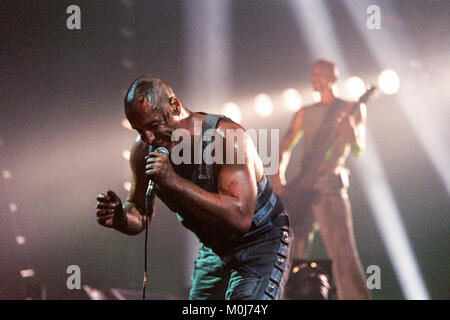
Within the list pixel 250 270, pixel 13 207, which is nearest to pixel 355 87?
pixel 250 270

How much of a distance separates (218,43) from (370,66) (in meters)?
1.96

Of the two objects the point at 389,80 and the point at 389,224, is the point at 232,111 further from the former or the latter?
the point at 389,224

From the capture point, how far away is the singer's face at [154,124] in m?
2.18

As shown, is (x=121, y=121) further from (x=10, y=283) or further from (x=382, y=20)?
(x=382, y=20)

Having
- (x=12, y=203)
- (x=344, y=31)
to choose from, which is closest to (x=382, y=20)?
(x=344, y=31)

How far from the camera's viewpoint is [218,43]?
5.88 metres

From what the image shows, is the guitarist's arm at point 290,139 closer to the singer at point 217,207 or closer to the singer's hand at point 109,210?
the singer at point 217,207

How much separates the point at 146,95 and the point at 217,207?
2.22 ft

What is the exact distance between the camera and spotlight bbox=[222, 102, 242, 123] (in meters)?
5.77

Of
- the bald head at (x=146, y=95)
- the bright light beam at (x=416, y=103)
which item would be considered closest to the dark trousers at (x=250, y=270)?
the bald head at (x=146, y=95)

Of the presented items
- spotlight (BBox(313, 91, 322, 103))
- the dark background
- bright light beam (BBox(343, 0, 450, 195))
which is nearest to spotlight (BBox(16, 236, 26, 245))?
the dark background

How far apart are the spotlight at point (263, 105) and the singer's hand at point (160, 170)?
12.9 ft

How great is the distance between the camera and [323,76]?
536 cm

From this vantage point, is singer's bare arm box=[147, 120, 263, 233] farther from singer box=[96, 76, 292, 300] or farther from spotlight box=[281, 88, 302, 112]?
spotlight box=[281, 88, 302, 112]
